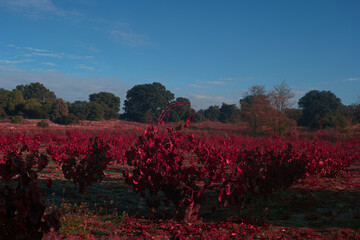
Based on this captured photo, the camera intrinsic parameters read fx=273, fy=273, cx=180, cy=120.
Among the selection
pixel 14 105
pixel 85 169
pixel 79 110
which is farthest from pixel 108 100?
pixel 85 169

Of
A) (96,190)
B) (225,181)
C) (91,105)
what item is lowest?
(96,190)

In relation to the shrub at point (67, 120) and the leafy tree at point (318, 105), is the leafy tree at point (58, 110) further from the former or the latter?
the leafy tree at point (318, 105)

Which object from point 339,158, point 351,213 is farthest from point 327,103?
point 351,213

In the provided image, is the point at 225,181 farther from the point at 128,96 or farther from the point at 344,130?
the point at 128,96

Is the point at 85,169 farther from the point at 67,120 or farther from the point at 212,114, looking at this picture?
the point at 212,114

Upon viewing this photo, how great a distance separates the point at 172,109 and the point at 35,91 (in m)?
33.5

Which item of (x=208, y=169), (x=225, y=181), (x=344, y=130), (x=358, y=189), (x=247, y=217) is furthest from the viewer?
(x=344, y=130)

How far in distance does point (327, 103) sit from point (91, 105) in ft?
134

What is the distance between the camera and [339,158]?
952 centimetres

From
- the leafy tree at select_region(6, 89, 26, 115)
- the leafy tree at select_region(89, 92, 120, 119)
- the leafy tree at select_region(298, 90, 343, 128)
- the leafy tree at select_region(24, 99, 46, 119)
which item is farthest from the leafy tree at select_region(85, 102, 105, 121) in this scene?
the leafy tree at select_region(298, 90, 343, 128)

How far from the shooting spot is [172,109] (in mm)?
35906

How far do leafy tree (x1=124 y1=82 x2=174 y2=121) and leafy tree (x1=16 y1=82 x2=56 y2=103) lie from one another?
1658 centimetres

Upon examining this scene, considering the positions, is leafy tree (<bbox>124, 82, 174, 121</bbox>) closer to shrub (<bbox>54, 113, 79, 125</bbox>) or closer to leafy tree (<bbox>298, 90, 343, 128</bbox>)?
shrub (<bbox>54, 113, 79, 125</bbox>)

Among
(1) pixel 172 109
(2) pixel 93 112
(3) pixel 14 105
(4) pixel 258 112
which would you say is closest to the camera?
(4) pixel 258 112
